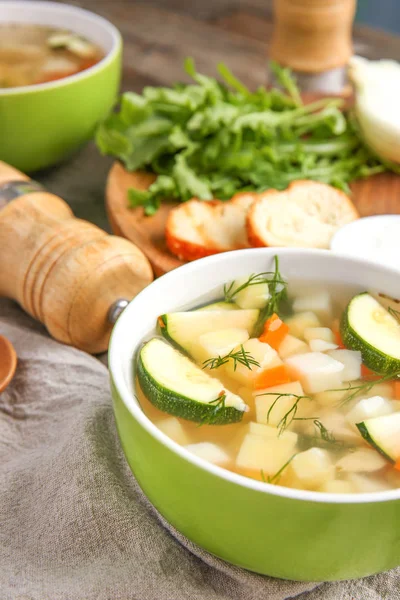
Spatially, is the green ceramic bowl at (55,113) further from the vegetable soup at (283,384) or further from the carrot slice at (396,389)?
the carrot slice at (396,389)

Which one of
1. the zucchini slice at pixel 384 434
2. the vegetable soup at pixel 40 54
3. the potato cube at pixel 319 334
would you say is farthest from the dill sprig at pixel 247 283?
the vegetable soup at pixel 40 54

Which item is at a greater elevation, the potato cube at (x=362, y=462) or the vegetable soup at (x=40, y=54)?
the potato cube at (x=362, y=462)

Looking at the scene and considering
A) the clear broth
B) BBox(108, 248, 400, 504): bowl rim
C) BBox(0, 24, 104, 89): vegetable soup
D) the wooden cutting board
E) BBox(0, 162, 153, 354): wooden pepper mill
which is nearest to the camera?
BBox(108, 248, 400, 504): bowl rim

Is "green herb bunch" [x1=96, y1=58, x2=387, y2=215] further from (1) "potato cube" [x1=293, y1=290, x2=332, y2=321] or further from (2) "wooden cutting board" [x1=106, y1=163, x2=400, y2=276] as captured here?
(1) "potato cube" [x1=293, y1=290, x2=332, y2=321]

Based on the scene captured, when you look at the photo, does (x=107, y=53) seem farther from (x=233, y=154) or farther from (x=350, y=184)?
(x=350, y=184)

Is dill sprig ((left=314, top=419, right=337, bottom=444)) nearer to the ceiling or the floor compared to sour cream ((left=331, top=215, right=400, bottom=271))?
nearer to the ceiling

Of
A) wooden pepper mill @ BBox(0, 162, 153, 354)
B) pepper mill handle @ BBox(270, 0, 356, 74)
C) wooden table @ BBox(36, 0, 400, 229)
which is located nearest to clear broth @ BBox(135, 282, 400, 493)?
wooden pepper mill @ BBox(0, 162, 153, 354)

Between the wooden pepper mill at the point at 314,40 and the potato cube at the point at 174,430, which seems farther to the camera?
the wooden pepper mill at the point at 314,40
